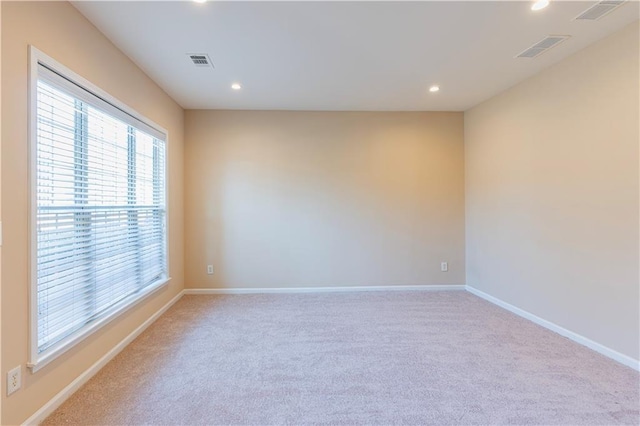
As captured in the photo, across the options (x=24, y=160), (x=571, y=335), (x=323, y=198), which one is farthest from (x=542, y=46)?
(x=24, y=160)

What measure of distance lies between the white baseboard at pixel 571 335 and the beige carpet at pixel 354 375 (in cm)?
8

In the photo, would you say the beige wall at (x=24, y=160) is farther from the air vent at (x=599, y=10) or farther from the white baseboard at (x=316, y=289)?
the air vent at (x=599, y=10)

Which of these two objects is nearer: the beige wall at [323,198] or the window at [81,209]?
the window at [81,209]

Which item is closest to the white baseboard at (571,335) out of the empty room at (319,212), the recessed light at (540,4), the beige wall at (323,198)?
the empty room at (319,212)

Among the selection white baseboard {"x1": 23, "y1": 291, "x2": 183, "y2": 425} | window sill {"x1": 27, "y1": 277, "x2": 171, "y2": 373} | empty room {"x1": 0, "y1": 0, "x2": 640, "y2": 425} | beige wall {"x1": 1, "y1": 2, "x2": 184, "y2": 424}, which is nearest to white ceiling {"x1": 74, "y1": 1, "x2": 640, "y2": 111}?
empty room {"x1": 0, "y1": 0, "x2": 640, "y2": 425}

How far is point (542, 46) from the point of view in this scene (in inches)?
100.0

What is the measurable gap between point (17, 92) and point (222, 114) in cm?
271

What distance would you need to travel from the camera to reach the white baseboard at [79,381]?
5.60 ft

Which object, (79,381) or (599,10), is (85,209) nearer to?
(79,381)

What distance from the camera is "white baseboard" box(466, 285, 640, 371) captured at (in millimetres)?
2285

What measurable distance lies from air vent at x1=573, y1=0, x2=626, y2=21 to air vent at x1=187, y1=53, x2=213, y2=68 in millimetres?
2997

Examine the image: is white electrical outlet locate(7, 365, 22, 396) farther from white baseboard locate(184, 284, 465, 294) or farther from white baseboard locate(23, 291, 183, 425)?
white baseboard locate(184, 284, 465, 294)

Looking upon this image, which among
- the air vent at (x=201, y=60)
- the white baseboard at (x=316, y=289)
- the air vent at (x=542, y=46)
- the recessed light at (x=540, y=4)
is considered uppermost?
the air vent at (x=542, y=46)

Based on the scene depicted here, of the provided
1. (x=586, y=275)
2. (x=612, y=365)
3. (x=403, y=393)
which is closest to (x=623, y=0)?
(x=586, y=275)
